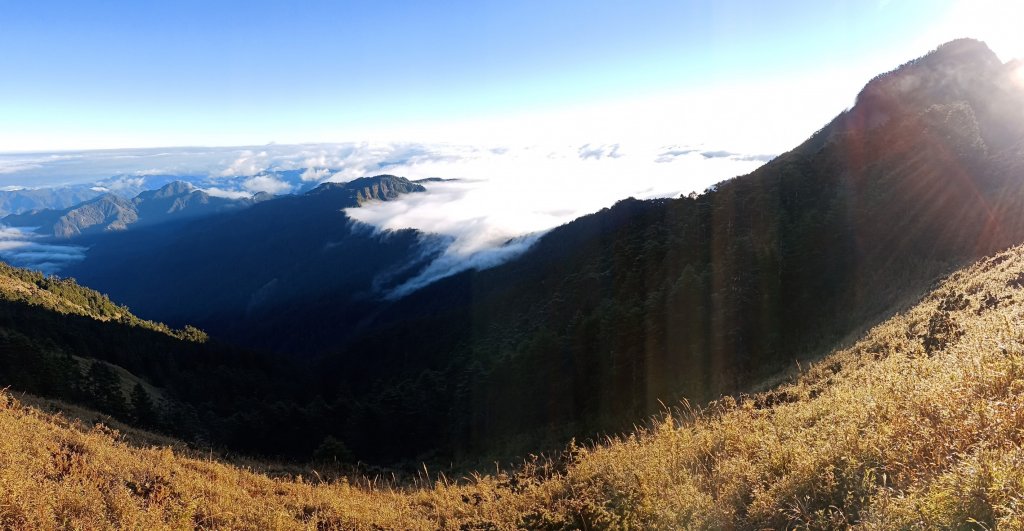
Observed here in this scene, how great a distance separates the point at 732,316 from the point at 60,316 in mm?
→ 125467

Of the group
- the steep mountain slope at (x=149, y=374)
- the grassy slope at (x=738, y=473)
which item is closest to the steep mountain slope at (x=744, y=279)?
the grassy slope at (x=738, y=473)

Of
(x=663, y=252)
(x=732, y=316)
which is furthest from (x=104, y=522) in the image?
(x=663, y=252)

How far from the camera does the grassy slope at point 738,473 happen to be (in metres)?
4.74

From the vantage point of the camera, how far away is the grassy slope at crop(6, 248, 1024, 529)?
15.5ft

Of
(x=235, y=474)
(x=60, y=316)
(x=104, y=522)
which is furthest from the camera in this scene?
(x=60, y=316)

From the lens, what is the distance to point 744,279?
28.6m

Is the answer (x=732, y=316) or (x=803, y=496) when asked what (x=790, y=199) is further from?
(x=803, y=496)

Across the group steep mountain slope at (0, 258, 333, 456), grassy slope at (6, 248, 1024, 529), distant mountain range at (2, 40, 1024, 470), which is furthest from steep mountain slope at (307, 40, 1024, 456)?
steep mountain slope at (0, 258, 333, 456)

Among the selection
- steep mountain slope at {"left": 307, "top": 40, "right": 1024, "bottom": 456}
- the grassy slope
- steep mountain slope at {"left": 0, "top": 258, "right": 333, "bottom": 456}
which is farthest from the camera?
steep mountain slope at {"left": 0, "top": 258, "right": 333, "bottom": 456}

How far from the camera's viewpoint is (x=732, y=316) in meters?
26.4

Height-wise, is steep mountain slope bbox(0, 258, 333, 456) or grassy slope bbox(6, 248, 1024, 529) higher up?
grassy slope bbox(6, 248, 1024, 529)

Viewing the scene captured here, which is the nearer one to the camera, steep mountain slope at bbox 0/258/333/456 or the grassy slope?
the grassy slope

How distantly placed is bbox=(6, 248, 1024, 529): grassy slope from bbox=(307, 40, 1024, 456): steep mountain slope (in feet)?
30.3

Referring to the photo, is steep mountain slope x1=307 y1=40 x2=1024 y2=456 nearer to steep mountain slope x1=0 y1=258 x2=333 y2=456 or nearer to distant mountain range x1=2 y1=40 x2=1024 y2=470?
distant mountain range x1=2 y1=40 x2=1024 y2=470
